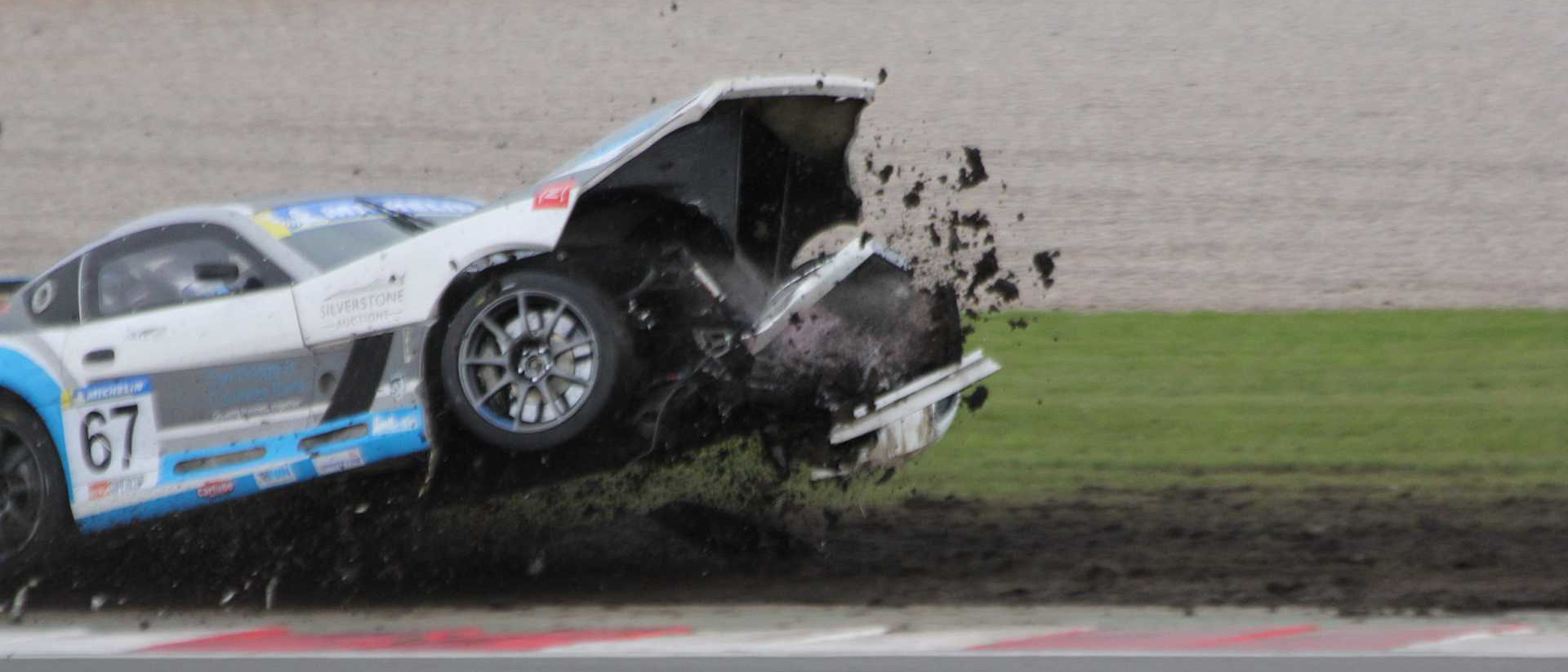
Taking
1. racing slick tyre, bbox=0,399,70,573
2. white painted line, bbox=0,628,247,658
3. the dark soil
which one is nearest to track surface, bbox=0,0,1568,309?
the dark soil

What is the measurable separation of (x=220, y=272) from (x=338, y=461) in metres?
0.87

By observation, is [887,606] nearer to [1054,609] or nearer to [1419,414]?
[1054,609]

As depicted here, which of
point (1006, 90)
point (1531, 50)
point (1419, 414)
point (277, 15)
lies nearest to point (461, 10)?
point (277, 15)

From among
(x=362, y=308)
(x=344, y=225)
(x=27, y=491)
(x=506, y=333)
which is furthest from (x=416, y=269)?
(x=27, y=491)

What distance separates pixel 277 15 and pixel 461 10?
2124 mm

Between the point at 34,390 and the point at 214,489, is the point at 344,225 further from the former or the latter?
the point at 34,390

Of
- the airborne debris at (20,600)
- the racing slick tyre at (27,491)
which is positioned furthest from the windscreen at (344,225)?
the airborne debris at (20,600)

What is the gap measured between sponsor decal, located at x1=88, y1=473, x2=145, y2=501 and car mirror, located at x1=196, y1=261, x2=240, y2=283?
787 mm

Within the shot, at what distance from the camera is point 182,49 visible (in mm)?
18531

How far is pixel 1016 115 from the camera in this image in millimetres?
15891

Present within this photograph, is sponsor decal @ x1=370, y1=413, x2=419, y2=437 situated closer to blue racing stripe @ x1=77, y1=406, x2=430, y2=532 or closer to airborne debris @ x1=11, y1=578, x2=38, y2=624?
blue racing stripe @ x1=77, y1=406, x2=430, y2=532

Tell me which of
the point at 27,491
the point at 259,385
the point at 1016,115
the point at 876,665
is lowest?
the point at 876,665

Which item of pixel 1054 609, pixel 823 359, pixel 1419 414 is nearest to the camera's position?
pixel 1054 609

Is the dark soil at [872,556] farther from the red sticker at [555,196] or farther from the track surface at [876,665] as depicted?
the red sticker at [555,196]
